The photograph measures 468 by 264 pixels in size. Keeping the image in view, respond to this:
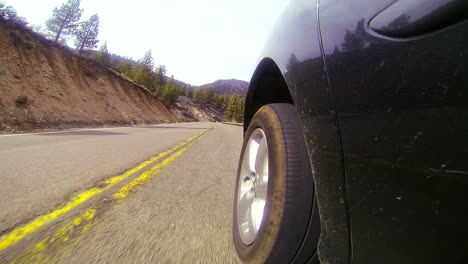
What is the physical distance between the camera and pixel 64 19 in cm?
7519

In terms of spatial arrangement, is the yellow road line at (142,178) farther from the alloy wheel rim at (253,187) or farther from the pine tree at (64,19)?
the pine tree at (64,19)

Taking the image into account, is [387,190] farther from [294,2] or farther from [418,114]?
[294,2]

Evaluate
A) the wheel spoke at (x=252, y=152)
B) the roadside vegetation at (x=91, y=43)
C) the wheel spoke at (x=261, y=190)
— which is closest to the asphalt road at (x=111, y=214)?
the wheel spoke at (x=261, y=190)

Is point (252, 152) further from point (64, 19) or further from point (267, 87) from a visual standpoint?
point (64, 19)

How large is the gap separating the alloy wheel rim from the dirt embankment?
53.2ft

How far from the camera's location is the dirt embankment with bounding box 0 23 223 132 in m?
18.9

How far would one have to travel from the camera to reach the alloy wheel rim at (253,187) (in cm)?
193

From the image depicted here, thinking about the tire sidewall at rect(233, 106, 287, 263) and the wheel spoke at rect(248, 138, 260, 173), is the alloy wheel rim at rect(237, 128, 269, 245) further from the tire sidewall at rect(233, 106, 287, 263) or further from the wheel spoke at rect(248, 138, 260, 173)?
the tire sidewall at rect(233, 106, 287, 263)

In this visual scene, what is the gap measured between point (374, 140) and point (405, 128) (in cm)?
11

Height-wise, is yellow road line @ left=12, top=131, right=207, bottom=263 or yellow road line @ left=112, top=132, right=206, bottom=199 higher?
yellow road line @ left=12, top=131, right=207, bottom=263

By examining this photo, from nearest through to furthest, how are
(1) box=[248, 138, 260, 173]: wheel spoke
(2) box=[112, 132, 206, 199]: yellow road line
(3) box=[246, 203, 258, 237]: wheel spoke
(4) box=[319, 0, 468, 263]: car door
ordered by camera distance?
(4) box=[319, 0, 468, 263]: car door → (3) box=[246, 203, 258, 237]: wheel spoke → (1) box=[248, 138, 260, 173]: wheel spoke → (2) box=[112, 132, 206, 199]: yellow road line

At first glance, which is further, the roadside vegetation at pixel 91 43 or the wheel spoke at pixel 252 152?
the roadside vegetation at pixel 91 43

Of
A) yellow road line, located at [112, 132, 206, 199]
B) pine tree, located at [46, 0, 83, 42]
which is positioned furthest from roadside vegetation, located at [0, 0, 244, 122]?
yellow road line, located at [112, 132, 206, 199]

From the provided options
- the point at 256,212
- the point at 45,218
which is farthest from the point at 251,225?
the point at 45,218
